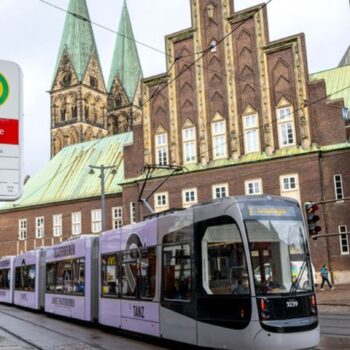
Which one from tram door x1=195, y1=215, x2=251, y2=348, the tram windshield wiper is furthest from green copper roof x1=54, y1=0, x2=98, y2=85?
the tram windshield wiper

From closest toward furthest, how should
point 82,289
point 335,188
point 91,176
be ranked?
1. point 82,289
2. point 335,188
3. point 91,176

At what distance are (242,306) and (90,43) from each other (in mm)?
86027

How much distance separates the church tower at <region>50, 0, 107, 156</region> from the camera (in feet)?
283

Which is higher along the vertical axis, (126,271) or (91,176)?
(91,176)

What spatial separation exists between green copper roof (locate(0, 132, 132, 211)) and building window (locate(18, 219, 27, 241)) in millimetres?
1566

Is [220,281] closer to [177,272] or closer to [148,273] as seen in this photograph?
[177,272]

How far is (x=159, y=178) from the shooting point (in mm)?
39062

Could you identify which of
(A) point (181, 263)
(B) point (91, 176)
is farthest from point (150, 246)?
(B) point (91, 176)

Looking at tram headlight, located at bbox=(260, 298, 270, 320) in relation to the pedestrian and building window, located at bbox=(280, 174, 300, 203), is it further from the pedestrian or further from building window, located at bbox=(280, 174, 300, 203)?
building window, located at bbox=(280, 174, 300, 203)

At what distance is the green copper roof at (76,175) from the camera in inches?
1907

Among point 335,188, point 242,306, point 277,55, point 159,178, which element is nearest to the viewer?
point 242,306

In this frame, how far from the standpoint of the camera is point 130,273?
47.4 feet

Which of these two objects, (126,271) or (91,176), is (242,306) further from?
(91,176)

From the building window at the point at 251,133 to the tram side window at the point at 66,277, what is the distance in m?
17.2
